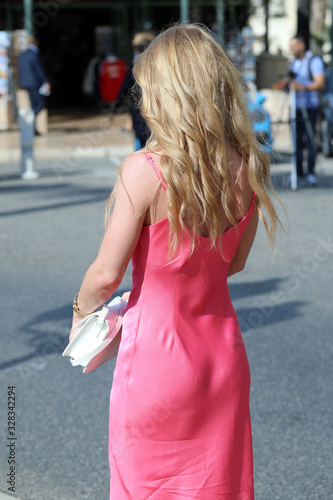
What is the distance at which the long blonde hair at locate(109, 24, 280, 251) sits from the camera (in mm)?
1934

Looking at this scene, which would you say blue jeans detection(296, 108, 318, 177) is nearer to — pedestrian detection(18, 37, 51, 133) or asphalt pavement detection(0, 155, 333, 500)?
asphalt pavement detection(0, 155, 333, 500)

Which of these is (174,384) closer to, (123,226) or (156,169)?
(123,226)

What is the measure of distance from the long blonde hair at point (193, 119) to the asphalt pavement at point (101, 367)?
0.35 meters

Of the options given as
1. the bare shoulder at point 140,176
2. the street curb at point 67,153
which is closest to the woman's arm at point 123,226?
the bare shoulder at point 140,176

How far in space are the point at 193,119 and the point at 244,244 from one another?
52cm

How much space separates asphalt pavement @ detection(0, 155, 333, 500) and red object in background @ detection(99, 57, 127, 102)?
1557 centimetres

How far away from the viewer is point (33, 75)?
16203 millimetres

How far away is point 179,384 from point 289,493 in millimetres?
1485

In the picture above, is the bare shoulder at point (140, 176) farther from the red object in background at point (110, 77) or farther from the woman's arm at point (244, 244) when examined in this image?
the red object in background at point (110, 77)

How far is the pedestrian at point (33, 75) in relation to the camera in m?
15.9

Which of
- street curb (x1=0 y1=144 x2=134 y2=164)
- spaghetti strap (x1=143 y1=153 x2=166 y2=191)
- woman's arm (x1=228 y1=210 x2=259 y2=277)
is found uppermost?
spaghetti strap (x1=143 y1=153 x2=166 y2=191)

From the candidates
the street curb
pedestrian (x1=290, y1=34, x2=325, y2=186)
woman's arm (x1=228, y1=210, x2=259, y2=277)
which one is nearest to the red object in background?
the street curb

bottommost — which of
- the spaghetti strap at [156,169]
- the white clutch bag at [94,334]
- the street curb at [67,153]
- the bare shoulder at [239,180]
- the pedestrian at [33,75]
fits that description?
the street curb at [67,153]

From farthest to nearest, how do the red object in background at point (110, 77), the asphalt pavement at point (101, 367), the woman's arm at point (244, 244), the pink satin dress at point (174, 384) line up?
the red object in background at point (110, 77) → the asphalt pavement at point (101, 367) → the woman's arm at point (244, 244) → the pink satin dress at point (174, 384)
